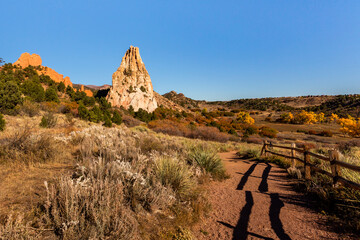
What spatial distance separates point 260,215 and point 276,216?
0.36 m

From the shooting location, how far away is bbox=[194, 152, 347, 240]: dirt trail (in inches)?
129

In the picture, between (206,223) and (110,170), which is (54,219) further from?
(206,223)

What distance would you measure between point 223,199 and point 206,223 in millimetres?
1437

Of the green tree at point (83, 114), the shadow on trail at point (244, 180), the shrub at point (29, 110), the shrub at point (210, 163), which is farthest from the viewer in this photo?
the green tree at point (83, 114)

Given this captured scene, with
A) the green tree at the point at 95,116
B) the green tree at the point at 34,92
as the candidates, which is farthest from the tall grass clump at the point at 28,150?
the green tree at the point at 34,92

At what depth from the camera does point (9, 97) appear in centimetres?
1738

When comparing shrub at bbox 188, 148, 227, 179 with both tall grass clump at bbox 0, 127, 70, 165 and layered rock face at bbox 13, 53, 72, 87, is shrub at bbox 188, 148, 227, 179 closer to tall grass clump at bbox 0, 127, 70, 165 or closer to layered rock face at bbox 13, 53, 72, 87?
tall grass clump at bbox 0, 127, 70, 165

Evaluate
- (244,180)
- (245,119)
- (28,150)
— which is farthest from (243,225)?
(245,119)

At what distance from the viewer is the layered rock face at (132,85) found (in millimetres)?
46625

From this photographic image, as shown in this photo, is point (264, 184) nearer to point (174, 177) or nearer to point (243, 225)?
point (243, 225)

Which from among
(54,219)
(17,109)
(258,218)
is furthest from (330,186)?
(17,109)

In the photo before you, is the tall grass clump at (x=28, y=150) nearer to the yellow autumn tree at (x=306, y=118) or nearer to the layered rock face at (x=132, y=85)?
the layered rock face at (x=132, y=85)

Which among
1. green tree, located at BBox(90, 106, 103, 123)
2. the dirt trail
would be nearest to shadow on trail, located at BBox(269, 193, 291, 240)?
the dirt trail

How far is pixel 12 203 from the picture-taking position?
9.70ft
